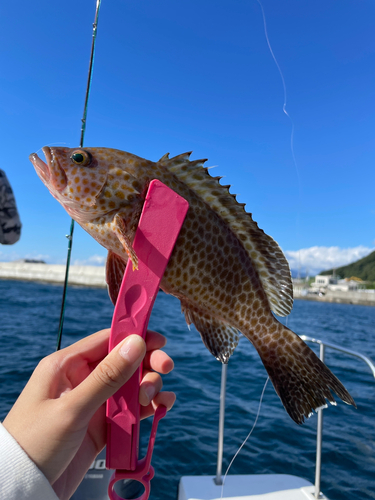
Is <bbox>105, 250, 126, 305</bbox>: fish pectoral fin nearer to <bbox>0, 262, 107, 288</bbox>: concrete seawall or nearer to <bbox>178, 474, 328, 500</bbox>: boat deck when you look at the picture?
<bbox>178, 474, 328, 500</bbox>: boat deck

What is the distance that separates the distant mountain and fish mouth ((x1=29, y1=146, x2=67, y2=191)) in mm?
154921

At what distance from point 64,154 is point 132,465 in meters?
1.40

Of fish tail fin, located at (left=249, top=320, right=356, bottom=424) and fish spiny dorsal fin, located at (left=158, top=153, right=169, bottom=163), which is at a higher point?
fish spiny dorsal fin, located at (left=158, top=153, right=169, bottom=163)

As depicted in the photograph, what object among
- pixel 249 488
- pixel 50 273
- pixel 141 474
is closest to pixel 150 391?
pixel 141 474

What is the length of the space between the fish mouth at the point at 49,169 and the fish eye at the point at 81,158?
0.08m

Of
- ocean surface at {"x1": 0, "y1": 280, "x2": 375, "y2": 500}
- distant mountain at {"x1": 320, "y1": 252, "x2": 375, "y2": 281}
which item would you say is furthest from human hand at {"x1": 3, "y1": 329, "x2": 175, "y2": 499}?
distant mountain at {"x1": 320, "y1": 252, "x2": 375, "y2": 281}

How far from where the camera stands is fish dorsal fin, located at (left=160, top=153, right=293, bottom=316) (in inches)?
60.7

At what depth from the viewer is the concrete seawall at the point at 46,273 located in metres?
59.5

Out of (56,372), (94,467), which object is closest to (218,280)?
(56,372)

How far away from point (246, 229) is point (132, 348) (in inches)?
29.7

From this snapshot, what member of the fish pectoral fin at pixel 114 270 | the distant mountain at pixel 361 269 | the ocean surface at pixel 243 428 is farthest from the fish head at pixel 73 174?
the distant mountain at pixel 361 269

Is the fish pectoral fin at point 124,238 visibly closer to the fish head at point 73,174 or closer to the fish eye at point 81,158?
the fish head at point 73,174

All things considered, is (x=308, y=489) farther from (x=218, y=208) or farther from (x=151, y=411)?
Answer: (x=218, y=208)

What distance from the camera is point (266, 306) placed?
1510 millimetres
